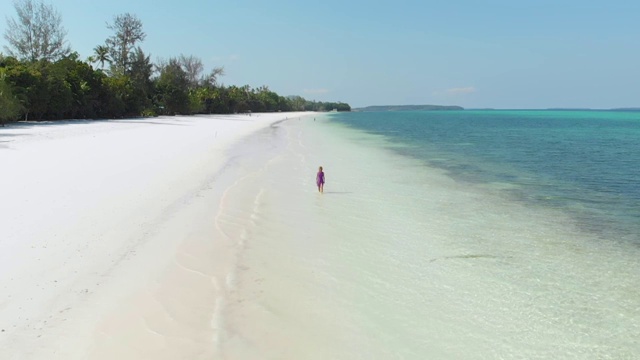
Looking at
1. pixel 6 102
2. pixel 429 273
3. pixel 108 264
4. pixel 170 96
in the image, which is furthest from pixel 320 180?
pixel 170 96

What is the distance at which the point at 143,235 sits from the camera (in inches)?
354

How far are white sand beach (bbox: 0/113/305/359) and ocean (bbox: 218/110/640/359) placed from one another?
0.50 m

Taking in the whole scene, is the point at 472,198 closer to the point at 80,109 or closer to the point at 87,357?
the point at 87,357

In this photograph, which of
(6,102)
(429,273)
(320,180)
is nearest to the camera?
(429,273)

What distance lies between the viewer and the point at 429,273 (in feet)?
26.2

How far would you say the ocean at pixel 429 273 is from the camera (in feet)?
18.6

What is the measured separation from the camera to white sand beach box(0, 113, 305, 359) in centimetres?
515

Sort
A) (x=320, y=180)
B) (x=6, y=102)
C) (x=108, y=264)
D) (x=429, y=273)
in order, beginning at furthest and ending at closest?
(x=6, y=102)
(x=320, y=180)
(x=429, y=273)
(x=108, y=264)

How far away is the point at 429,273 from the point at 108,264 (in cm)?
561

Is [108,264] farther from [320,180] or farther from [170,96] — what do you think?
[170,96]

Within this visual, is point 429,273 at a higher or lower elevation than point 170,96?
lower

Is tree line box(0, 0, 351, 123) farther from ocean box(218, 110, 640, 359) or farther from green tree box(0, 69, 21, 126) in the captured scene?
ocean box(218, 110, 640, 359)

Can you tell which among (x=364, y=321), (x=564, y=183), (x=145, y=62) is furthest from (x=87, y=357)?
(x=145, y=62)

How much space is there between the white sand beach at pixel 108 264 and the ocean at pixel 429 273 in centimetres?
50
